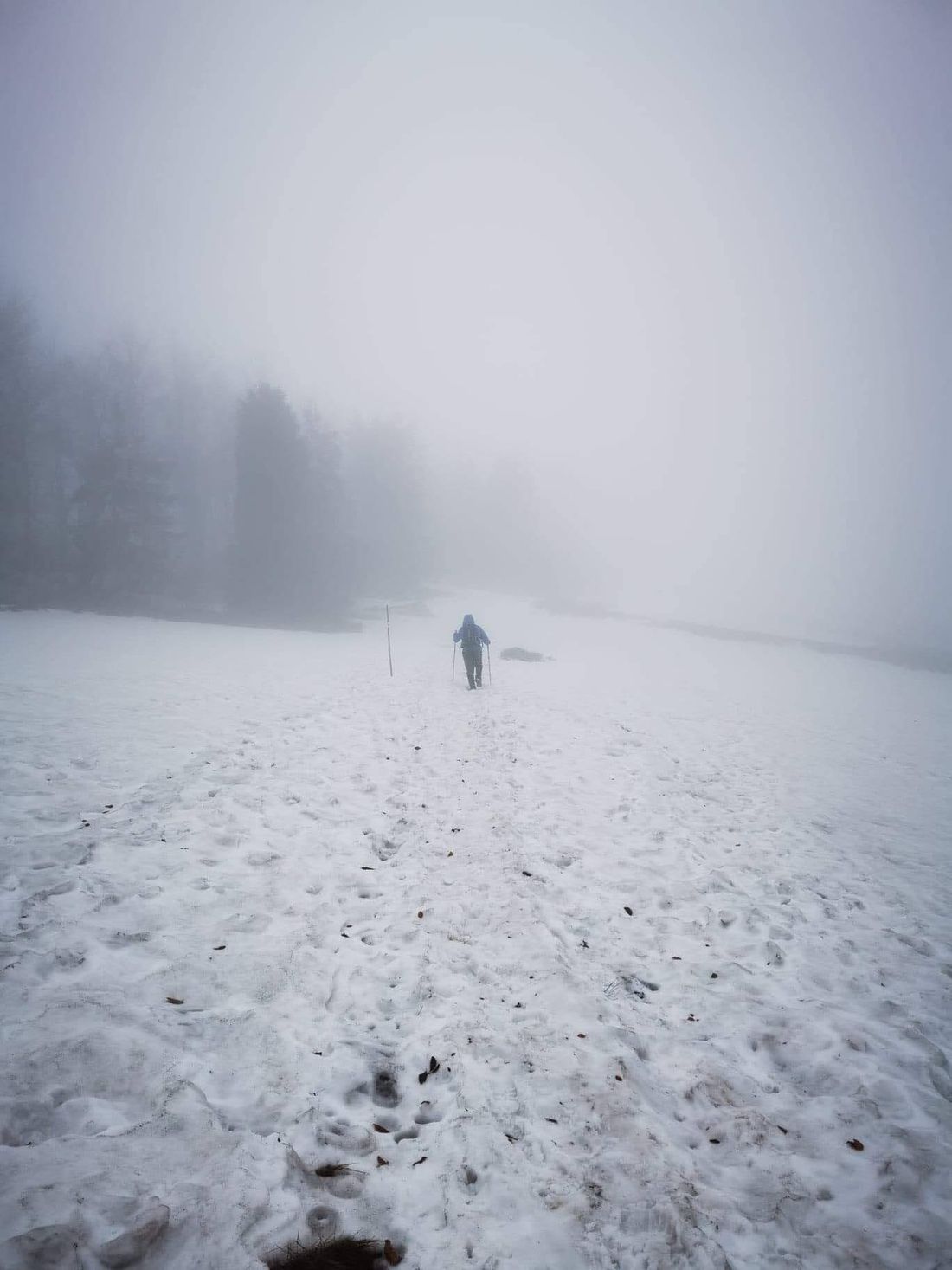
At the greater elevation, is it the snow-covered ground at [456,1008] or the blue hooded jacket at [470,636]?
the blue hooded jacket at [470,636]

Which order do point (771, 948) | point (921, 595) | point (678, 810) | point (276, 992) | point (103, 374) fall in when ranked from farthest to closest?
1. point (921, 595)
2. point (103, 374)
3. point (678, 810)
4. point (771, 948)
5. point (276, 992)

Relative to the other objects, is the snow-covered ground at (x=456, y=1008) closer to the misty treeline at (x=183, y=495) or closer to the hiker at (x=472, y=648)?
the hiker at (x=472, y=648)

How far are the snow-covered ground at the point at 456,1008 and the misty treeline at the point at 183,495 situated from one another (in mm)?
24954

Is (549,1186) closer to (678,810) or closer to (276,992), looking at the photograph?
(276,992)

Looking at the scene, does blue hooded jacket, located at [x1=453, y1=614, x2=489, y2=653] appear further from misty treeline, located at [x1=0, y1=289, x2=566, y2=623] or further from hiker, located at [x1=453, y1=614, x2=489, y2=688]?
misty treeline, located at [x1=0, y1=289, x2=566, y2=623]

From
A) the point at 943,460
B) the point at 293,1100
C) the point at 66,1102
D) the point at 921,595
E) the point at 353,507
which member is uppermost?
the point at 943,460

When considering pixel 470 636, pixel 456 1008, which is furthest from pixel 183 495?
pixel 456 1008

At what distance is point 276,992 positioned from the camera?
430cm

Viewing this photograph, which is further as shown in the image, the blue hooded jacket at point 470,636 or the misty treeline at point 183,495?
the misty treeline at point 183,495

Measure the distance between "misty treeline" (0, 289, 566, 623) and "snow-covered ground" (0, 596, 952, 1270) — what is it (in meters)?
25.0

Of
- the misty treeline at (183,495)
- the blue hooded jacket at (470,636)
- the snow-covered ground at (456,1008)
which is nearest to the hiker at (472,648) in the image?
the blue hooded jacket at (470,636)

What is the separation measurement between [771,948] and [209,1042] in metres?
5.31

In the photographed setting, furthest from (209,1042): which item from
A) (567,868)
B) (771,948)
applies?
(771,948)

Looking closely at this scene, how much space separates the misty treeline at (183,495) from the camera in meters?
29.8
